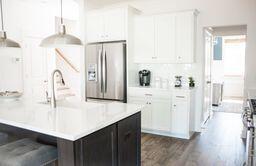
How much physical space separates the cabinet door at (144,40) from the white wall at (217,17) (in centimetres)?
49

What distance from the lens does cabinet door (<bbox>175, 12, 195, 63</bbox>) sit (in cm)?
419

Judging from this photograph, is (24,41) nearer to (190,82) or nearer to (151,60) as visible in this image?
(151,60)

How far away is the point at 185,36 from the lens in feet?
13.9

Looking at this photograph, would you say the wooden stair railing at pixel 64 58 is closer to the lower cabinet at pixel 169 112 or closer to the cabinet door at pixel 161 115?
the lower cabinet at pixel 169 112

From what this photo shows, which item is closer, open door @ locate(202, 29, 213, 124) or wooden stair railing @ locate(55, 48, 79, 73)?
open door @ locate(202, 29, 213, 124)

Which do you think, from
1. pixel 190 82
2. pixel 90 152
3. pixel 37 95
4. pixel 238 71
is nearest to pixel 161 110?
pixel 190 82

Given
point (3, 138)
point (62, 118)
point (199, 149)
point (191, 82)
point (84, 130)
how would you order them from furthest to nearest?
1. point (191, 82)
2. point (199, 149)
3. point (3, 138)
4. point (62, 118)
5. point (84, 130)

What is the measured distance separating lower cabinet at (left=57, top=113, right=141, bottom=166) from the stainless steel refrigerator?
7.19ft

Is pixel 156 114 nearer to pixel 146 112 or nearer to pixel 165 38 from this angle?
pixel 146 112

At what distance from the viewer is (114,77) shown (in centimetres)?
461

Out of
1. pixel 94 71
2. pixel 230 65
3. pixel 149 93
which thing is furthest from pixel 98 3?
pixel 230 65

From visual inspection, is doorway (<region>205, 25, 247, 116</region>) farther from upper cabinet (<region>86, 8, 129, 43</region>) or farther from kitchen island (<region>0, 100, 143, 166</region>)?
kitchen island (<region>0, 100, 143, 166</region>)

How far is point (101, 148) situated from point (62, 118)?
444mm

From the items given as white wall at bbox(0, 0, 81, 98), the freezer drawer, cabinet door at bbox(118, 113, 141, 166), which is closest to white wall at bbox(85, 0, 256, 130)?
the freezer drawer
